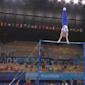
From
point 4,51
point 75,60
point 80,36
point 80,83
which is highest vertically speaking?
point 80,36

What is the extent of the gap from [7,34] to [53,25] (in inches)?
173

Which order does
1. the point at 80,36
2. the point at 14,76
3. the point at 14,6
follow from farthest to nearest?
the point at 80,36 < the point at 14,76 < the point at 14,6

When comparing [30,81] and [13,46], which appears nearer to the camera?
[30,81]

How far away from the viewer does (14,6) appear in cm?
1198

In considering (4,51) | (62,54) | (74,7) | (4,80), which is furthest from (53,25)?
(4,80)

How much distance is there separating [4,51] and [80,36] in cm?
752

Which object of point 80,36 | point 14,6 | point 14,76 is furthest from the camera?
point 80,36

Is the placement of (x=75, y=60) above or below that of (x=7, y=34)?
below

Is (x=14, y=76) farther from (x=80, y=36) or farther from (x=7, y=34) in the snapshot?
(x=80, y=36)

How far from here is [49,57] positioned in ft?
49.5

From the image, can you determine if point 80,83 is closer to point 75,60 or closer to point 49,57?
point 75,60

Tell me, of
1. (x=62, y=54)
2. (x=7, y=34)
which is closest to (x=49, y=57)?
(x=62, y=54)

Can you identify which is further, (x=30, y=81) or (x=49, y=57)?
(x=49, y=57)

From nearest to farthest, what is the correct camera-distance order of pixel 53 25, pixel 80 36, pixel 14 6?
1. pixel 14 6
2. pixel 53 25
3. pixel 80 36
